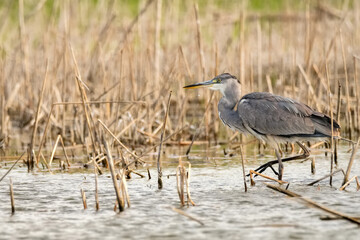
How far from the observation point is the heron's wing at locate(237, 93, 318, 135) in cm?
541

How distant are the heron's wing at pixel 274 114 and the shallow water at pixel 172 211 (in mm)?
384

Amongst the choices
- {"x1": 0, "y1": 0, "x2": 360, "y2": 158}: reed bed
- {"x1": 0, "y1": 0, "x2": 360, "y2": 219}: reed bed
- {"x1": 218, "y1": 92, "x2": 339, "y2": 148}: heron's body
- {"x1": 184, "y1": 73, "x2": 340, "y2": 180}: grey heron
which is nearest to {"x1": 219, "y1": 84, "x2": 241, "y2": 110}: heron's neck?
{"x1": 184, "y1": 73, "x2": 340, "y2": 180}: grey heron

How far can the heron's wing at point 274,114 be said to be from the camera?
5414 mm

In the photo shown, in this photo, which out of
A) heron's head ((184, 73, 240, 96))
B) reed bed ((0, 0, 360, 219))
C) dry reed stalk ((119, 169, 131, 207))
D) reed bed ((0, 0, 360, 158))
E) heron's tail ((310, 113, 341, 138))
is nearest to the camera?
dry reed stalk ((119, 169, 131, 207))

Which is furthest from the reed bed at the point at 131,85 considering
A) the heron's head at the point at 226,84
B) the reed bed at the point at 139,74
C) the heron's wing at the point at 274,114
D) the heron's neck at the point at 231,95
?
the heron's head at the point at 226,84

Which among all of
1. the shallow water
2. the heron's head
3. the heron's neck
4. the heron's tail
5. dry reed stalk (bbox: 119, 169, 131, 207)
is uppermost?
the heron's head

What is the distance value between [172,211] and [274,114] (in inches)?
67.8

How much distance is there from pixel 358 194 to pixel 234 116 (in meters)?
1.52

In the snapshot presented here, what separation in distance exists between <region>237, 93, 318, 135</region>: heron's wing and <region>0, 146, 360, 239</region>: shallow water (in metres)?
0.38

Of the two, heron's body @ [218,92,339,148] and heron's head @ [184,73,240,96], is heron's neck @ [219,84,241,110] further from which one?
heron's body @ [218,92,339,148]

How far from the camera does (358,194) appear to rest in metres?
4.52

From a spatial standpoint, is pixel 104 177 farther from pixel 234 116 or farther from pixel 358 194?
pixel 358 194

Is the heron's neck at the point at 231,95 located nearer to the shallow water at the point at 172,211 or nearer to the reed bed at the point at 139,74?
the shallow water at the point at 172,211

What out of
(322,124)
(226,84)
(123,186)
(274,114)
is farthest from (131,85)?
(123,186)
